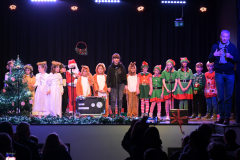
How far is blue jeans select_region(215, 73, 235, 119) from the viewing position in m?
6.47

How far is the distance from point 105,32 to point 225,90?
6.69 m

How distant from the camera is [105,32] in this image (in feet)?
40.1

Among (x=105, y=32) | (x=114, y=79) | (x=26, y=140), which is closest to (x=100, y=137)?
(x=114, y=79)

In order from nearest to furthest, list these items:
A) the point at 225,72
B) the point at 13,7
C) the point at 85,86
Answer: the point at 225,72
the point at 85,86
the point at 13,7

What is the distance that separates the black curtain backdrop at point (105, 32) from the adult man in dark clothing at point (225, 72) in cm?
542

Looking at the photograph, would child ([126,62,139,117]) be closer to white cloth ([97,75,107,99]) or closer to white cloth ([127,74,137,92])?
white cloth ([127,74,137,92])

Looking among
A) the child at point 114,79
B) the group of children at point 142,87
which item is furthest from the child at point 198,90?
the child at point 114,79

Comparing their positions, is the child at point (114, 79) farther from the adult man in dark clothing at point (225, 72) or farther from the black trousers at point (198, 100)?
the adult man in dark clothing at point (225, 72)

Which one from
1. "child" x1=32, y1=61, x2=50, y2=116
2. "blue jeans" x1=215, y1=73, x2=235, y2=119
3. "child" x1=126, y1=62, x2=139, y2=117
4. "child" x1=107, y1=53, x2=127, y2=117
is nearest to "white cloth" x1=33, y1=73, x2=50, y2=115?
"child" x1=32, y1=61, x2=50, y2=116

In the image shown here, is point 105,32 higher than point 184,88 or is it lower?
higher

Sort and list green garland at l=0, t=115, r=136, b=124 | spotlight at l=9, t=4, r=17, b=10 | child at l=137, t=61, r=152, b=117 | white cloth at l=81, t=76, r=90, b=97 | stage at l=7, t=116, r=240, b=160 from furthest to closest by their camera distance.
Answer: spotlight at l=9, t=4, r=17, b=10 → white cloth at l=81, t=76, r=90, b=97 → child at l=137, t=61, r=152, b=117 → green garland at l=0, t=115, r=136, b=124 → stage at l=7, t=116, r=240, b=160

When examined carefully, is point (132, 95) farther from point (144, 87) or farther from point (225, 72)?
point (225, 72)

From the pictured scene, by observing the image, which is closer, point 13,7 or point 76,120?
point 76,120

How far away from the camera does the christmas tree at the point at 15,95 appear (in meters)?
8.43
